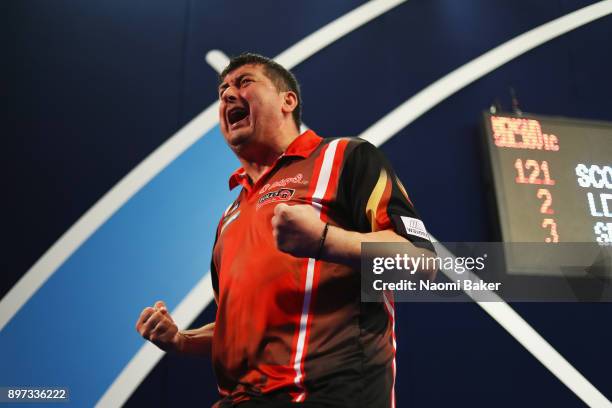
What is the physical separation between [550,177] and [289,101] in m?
1.83

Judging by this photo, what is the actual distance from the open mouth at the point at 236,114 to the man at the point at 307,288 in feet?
0.88

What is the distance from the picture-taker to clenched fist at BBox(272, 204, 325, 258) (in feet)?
3.62

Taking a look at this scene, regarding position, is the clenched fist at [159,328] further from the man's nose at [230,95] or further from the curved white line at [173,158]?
the curved white line at [173,158]

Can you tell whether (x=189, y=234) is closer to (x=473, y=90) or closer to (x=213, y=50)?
(x=213, y=50)

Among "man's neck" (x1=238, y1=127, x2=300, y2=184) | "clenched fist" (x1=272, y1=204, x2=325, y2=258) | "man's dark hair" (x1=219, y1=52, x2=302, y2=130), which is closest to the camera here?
"clenched fist" (x1=272, y1=204, x2=325, y2=258)

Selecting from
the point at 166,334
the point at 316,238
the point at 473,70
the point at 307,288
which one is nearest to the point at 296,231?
the point at 316,238

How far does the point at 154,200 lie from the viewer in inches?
114

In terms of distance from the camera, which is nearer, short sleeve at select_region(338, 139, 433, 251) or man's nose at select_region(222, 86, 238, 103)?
short sleeve at select_region(338, 139, 433, 251)

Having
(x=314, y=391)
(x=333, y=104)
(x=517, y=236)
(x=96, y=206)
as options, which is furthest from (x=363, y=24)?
(x=314, y=391)

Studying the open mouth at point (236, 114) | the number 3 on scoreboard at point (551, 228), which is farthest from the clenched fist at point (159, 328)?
the number 3 on scoreboard at point (551, 228)

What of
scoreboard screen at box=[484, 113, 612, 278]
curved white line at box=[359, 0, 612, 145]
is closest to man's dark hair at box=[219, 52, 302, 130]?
curved white line at box=[359, 0, 612, 145]

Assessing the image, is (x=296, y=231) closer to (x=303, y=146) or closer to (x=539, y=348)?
(x=303, y=146)

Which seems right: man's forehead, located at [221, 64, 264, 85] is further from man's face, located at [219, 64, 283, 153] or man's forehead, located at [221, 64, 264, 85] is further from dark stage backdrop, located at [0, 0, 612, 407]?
dark stage backdrop, located at [0, 0, 612, 407]

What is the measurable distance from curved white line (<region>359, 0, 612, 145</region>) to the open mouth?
1496 mm
